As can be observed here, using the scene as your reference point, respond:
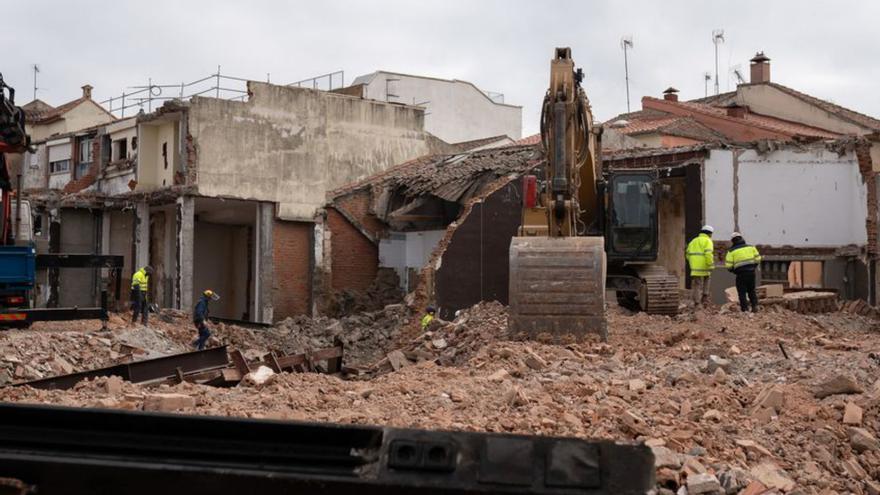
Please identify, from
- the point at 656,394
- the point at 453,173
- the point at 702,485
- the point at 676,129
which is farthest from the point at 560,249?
the point at 676,129

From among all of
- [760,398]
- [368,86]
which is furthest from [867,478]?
[368,86]

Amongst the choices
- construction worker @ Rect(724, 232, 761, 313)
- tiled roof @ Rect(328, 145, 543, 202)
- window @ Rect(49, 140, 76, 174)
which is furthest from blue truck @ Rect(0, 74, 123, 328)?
window @ Rect(49, 140, 76, 174)

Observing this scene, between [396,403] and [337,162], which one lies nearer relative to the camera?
[396,403]

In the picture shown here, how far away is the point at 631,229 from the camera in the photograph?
18.7 metres

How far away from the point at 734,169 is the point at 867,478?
65.2 feet

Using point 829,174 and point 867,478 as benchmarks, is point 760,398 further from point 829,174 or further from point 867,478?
point 829,174

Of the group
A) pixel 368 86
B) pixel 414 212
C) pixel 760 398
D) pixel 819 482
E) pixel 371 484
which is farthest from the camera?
pixel 368 86

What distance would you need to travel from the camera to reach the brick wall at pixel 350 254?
33156mm

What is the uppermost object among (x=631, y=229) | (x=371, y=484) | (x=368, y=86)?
(x=368, y=86)

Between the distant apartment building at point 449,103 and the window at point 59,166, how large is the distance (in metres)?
10.7

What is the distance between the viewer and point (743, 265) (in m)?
19.0

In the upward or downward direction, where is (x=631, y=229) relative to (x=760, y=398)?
upward

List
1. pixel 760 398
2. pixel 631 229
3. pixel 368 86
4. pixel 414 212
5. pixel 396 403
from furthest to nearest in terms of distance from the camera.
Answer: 1. pixel 368 86
2. pixel 414 212
3. pixel 631 229
4. pixel 396 403
5. pixel 760 398

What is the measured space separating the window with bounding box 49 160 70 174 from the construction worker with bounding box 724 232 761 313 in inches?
1098
